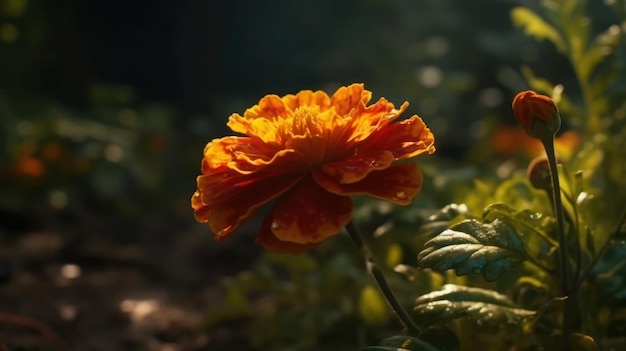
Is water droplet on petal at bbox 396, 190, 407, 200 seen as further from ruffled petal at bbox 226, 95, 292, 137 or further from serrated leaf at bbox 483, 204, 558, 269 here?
ruffled petal at bbox 226, 95, 292, 137

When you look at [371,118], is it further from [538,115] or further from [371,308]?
[371,308]

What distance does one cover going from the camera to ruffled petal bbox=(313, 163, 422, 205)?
116 centimetres

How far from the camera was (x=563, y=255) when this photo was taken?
3.98 feet

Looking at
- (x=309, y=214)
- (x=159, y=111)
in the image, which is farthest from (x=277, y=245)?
(x=159, y=111)

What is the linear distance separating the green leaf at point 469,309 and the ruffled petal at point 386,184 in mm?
191

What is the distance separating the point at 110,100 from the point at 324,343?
84.2 inches

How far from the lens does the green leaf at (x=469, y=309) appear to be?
1.24 m

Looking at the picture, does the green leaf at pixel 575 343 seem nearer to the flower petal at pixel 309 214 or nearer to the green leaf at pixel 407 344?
the green leaf at pixel 407 344

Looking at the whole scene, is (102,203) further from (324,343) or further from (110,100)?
(324,343)

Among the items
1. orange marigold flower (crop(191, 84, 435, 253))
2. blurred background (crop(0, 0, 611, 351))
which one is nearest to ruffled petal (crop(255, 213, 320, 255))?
orange marigold flower (crop(191, 84, 435, 253))

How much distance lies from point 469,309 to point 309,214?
0.90ft

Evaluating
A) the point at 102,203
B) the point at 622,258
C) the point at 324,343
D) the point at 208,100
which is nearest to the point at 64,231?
the point at 102,203

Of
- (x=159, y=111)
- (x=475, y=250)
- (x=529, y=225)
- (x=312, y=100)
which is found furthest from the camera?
(x=159, y=111)

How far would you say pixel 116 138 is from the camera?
3.27 m
